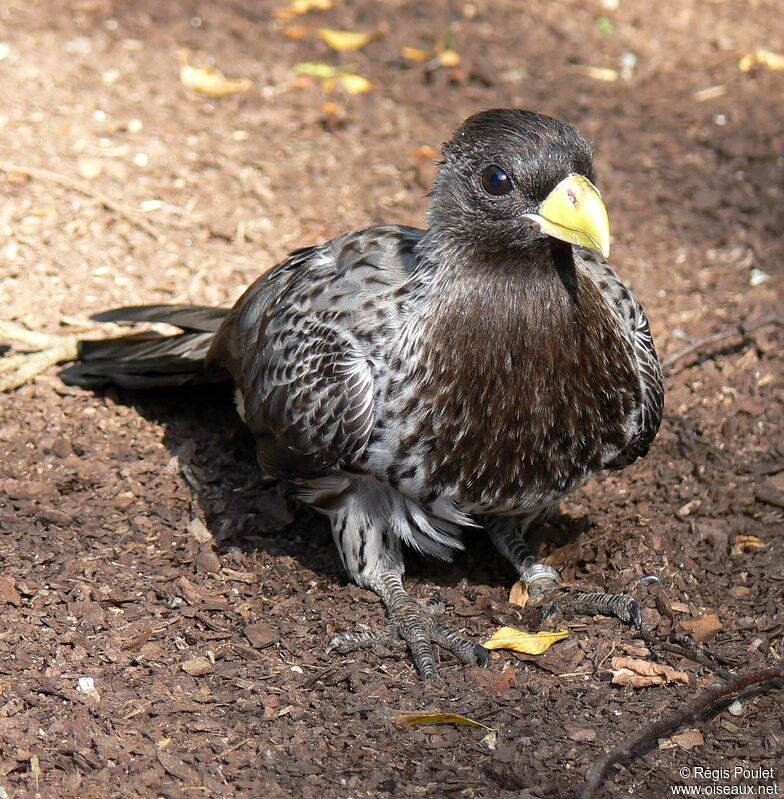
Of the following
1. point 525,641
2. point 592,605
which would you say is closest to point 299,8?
point 592,605

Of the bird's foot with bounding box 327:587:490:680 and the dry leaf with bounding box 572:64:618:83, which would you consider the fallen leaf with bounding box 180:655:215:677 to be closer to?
the bird's foot with bounding box 327:587:490:680

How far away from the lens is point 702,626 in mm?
4883

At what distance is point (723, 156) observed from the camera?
27.5 ft

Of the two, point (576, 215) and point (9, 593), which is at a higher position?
point (576, 215)

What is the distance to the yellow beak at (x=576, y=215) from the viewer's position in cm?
420

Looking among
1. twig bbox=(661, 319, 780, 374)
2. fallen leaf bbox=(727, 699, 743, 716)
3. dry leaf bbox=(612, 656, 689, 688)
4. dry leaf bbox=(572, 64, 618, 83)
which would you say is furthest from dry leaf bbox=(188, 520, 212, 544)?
dry leaf bbox=(572, 64, 618, 83)

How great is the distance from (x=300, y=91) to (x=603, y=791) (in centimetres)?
649

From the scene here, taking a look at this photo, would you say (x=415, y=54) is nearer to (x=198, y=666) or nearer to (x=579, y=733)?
(x=198, y=666)

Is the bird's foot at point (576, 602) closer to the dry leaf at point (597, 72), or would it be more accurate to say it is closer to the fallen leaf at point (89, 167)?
the fallen leaf at point (89, 167)

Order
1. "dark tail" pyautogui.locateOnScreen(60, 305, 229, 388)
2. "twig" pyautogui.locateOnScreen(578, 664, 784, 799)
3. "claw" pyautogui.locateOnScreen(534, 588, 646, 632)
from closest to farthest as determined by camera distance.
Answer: "twig" pyautogui.locateOnScreen(578, 664, 784, 799) < "claw" pyautogui.locateOnScreen(534, 588, 646, 632) < "dark tail" pyautogui.locateOnScreen(60, 305, 229, 388)

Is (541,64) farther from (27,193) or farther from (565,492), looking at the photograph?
(565,492)

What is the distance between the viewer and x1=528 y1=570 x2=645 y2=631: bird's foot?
493 centimetres

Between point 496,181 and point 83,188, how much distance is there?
407 centimetres

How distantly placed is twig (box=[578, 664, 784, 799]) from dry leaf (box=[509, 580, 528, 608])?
3.66 ft
